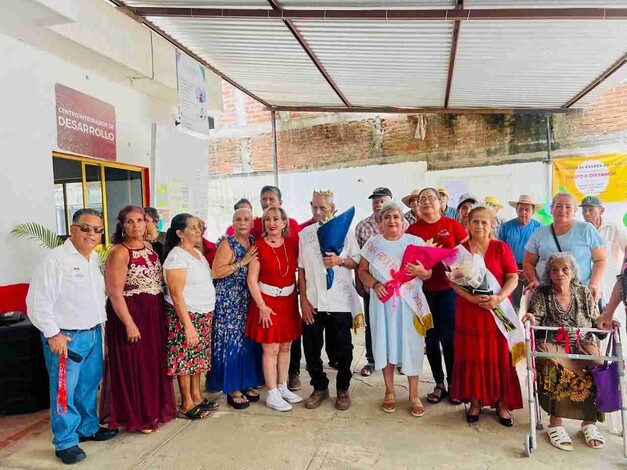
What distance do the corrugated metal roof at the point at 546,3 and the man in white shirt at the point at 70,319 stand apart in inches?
138

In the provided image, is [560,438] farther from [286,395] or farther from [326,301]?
[286,395]

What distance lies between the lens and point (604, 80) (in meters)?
5.93

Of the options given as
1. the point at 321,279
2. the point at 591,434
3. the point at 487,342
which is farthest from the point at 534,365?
the point at 321,279

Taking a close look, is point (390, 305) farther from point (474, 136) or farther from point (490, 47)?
point (474, 136)

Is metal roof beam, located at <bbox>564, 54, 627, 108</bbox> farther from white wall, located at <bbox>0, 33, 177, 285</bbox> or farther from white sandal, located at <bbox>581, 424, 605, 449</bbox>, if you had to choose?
white wall, located at <bbox>0, 33, 177, 285</bbox>

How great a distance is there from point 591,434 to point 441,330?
1133 mm

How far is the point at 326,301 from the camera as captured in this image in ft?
Result: 11.1

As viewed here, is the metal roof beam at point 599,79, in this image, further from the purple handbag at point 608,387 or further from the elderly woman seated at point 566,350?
the purple handbag at point 608,387

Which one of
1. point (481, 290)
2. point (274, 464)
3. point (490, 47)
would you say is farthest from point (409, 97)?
point (274, 464)

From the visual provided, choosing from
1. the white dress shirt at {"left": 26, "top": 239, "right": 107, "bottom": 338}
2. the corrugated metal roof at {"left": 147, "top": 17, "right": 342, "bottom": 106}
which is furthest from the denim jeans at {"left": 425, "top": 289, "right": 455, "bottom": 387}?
the corrugated metal roof at {"left": 147, "top": 17, "right": 342, "bottom": 106}

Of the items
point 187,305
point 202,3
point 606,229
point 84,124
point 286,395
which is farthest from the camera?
point 84,124

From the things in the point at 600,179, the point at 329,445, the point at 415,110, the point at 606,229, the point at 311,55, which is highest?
the point at 311,55

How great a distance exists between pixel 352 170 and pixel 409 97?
6.46ft

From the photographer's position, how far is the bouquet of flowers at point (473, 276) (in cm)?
298
